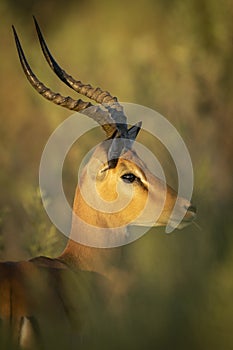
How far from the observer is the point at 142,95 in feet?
23.2

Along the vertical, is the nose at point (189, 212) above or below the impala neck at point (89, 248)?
above

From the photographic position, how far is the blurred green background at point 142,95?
21.1ft

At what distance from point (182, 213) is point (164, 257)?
245 cm

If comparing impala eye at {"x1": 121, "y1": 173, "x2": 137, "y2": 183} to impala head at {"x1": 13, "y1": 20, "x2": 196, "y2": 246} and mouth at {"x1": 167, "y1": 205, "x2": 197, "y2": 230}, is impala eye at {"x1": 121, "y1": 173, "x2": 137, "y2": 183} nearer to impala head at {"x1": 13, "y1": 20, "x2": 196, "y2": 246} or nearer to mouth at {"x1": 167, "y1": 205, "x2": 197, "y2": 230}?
impala head at {"x1": 13, "y1": 20, "x2": 196, "y2": 246}

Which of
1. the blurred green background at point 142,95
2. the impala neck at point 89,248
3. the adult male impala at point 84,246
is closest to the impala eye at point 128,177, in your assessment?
the adult male impala at point 84,246

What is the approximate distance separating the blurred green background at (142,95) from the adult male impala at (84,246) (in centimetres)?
223

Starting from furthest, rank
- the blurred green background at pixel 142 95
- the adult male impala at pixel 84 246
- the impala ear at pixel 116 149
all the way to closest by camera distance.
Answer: the blurred green background at pixel 142 95, the impala ear at pixel 116 149, the adult male impala at pixel 84 246

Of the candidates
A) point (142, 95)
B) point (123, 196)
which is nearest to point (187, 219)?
point (123, 196)

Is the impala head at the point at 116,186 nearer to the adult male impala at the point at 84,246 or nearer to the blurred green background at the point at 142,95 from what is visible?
the adult male impala at the point at 84,246

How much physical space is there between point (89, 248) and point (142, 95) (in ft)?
10.6

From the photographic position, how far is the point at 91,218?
4.05 metres

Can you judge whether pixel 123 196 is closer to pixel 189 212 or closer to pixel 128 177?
pixel 128 177

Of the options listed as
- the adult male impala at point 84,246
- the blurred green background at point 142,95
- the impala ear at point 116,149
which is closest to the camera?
the adult male impala at point 84,246

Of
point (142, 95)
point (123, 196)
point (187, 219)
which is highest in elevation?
point (142, 95)
